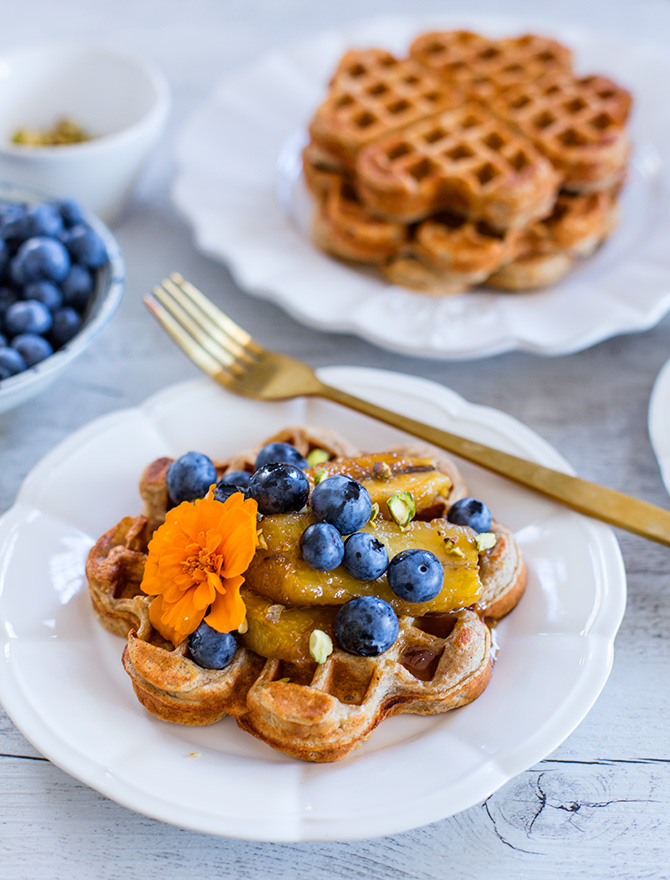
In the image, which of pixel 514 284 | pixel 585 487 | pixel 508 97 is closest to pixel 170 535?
pixel 585 487

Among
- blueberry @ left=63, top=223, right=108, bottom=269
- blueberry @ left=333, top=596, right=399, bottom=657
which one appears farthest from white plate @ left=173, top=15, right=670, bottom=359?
blueberry @ left=333, top=596, right=399, bottom=657

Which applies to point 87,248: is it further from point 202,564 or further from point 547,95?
point 547,95

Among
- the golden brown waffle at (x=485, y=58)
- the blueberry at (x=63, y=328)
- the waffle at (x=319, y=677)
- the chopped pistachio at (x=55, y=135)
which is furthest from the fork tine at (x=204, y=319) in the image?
the golden brown waffle at (x=485, y=58)

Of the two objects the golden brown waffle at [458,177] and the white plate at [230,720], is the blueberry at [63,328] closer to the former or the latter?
the white plate at [230,720]

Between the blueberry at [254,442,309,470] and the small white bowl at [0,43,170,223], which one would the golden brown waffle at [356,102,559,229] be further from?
the blueberry at [254,442,309,470]

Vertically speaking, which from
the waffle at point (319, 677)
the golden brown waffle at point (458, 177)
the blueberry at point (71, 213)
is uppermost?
the golden brown waffle at point (458, 177)

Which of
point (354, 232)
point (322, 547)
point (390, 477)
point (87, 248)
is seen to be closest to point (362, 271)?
point (354, 232)
